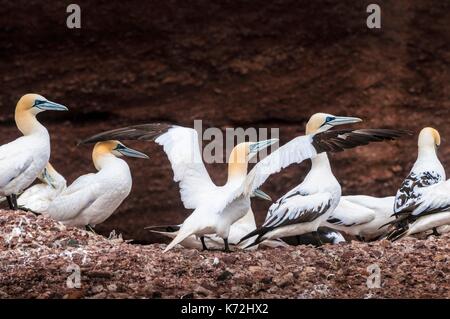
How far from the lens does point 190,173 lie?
11445 millimetres

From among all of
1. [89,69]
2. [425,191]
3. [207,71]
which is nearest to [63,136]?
[89,69]

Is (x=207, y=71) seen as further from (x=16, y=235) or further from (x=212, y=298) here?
(x=212, y=298)

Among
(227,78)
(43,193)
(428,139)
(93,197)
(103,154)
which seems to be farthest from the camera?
(227,78)

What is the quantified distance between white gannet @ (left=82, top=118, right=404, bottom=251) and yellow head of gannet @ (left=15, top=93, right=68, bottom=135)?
97cm

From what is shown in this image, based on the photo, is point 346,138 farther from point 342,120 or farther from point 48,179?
point 48,179

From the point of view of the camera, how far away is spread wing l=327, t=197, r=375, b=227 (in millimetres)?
13148

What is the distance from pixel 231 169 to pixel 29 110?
8.23 ft

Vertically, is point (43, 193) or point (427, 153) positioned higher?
point (427, 153)

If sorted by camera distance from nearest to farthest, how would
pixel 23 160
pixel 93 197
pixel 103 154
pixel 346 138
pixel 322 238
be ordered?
pixel 346 138
pixel 23 160
pixel 93 197
pixel 103 154
pixel 322 238

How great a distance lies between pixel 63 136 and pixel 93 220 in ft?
19.4

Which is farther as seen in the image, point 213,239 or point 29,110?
point 29,110

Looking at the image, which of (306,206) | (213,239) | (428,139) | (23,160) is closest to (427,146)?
(428,139)

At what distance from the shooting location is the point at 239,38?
58.1 ft

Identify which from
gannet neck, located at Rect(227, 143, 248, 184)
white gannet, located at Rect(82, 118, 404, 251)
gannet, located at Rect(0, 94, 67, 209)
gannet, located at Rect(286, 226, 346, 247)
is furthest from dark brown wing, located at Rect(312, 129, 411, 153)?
gannet, located at Rect(0, 94, 67, 209)
